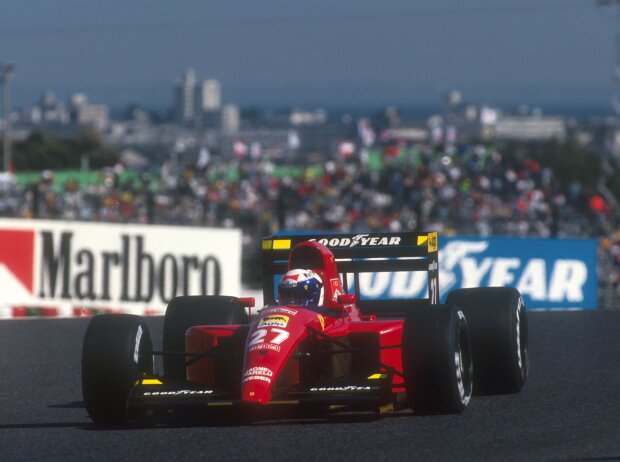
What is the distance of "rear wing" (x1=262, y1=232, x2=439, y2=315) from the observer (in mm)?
8633

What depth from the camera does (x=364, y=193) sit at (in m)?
40.0

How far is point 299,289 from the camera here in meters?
7.53

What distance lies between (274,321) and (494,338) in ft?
5.04

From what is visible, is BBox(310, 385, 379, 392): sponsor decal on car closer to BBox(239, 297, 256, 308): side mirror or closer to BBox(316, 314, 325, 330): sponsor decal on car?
BBox(316, 314, 325, 330): sponsor decal on car

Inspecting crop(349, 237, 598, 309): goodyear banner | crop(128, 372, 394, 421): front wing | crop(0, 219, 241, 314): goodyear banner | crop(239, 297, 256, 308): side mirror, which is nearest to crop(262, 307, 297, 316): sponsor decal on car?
crop(128, 372, 394, 421): front wing

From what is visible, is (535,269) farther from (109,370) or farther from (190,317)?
(109,370)

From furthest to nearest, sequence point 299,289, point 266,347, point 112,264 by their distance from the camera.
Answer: point 112,264, point 299,289, point 266,347

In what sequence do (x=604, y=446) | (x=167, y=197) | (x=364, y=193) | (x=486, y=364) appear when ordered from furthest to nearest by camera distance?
(x=364, y=193), (x=167, y=197), (x=486, y=364), (x=604, y=446)

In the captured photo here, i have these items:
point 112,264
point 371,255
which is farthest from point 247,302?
point 112,264

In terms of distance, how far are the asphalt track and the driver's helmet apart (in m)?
0.73

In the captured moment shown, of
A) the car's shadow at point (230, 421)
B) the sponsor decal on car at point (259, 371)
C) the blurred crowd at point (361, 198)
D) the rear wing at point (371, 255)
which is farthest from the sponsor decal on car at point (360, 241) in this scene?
the blurred crowd at point (361, 198)

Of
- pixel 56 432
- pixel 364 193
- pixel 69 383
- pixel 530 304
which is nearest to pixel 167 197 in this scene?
pixel 364 193

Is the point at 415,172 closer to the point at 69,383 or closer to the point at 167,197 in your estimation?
the point at 167,197

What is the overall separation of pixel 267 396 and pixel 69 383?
3.00 metres
